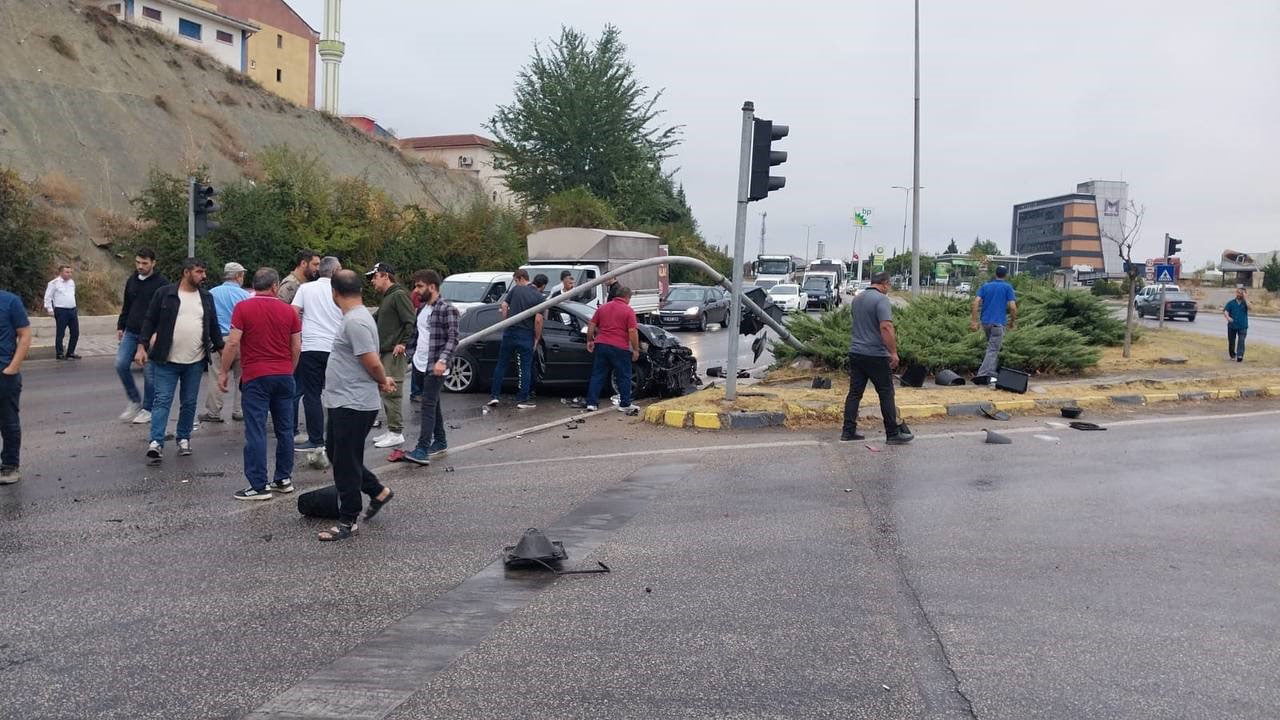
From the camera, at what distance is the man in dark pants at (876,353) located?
10.4 metres

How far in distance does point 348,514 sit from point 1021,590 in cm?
418

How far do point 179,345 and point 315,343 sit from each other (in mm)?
1363

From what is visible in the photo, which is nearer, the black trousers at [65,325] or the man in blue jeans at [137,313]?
the man in blue jeans at [137,313]

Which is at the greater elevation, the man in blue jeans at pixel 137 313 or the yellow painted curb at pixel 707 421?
the man in blue jeans at pixel 137 313

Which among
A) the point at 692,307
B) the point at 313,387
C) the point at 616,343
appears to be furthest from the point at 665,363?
the point at 692,307

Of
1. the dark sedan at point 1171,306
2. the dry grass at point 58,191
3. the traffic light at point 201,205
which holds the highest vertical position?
the dry grass at point 58,191

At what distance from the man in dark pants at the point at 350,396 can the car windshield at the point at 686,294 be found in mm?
24174

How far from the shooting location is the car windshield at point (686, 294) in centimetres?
3070

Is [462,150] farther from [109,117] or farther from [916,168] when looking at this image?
[916,168]

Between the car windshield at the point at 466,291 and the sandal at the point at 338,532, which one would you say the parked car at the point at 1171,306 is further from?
the sandal at the point at 338,532

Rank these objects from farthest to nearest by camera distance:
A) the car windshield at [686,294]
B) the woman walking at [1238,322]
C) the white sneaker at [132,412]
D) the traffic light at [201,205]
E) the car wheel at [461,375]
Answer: the car windshield at [686,294]
the woman walking at [1238,322]
the traffic light at [201,205]
the car wheel at [461,375]
the white sneaker at [132,412]

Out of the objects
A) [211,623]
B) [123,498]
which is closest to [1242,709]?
[211,623]

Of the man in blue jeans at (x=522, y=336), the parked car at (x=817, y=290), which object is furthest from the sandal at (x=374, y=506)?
the parked car at (x=817, y=290)

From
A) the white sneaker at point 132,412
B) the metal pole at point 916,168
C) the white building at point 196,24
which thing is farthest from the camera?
the white building at point 196,24
